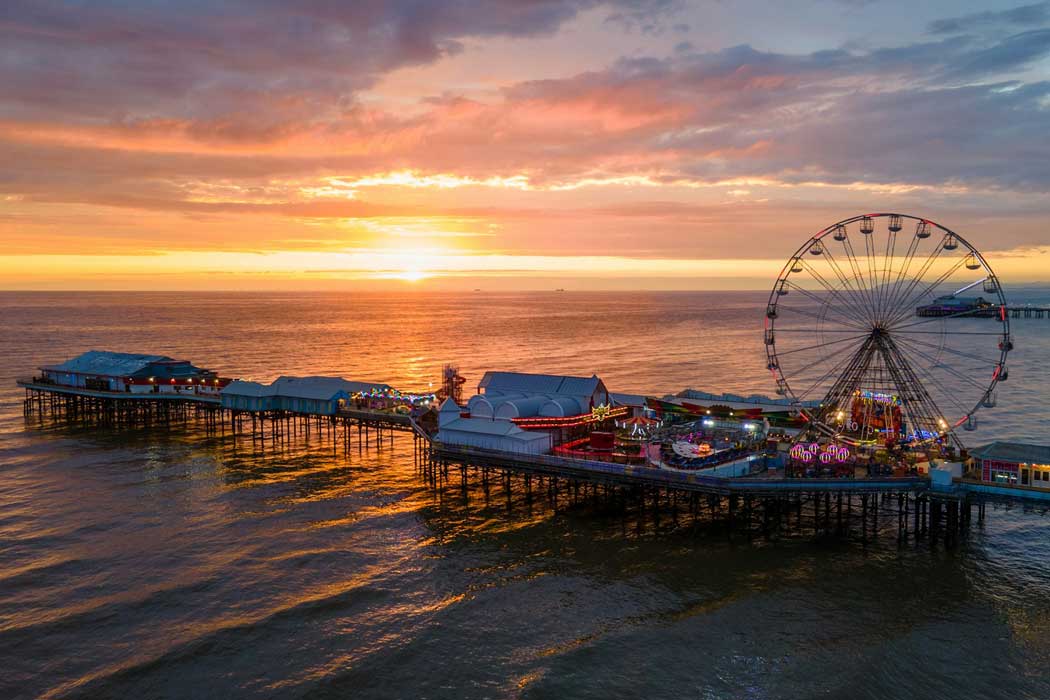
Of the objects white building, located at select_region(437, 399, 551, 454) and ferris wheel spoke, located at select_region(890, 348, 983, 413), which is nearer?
white building, located at select_region(437, 399, 551, 454)

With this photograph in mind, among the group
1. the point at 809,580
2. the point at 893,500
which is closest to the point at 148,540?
the point at 809,580

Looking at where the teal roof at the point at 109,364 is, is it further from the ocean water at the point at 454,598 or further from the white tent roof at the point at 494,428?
the white tent roof at the point at 494,428

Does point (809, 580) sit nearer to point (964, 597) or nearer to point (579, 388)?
point (964, 597)

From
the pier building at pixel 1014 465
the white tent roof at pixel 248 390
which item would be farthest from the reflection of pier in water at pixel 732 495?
the white tent roof at pixel 248 390

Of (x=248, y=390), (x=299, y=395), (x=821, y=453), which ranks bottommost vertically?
(x=821, y=453)

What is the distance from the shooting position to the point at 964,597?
41.3 m

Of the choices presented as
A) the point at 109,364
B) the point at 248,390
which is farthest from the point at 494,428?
the point at 109,364

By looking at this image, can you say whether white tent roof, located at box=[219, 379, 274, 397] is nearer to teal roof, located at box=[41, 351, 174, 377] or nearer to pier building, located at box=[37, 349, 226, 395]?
pier building, located at box=[37, 349, 226, 395]

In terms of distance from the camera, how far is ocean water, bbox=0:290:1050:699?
110 ft

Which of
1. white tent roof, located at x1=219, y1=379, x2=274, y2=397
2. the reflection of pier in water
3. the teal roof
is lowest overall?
the reflection of pier in water

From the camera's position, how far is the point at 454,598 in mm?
41406

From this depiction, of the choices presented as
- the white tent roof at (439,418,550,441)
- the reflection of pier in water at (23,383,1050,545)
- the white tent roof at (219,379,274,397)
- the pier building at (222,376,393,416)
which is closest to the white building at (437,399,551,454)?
the white tent roof at (439,418,550,441)

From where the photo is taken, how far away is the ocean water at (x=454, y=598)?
33.7m

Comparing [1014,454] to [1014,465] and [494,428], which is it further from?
[494,428]
